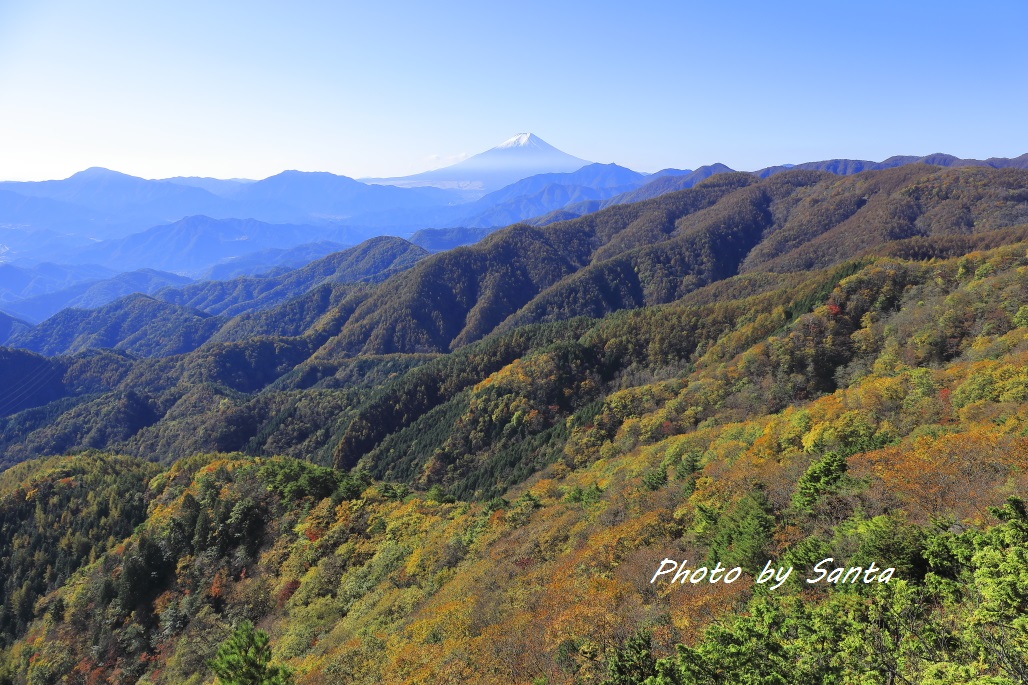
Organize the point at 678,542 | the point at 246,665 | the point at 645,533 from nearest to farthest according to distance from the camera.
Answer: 1. the point at 246,665
2. the point at 678,542
3. the point at 645,533

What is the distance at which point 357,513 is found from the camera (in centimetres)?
5028

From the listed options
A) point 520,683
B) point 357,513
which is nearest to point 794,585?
point 520,683

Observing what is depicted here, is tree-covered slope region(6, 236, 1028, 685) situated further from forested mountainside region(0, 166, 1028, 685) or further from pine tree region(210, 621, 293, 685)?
pine tree region(210, 621, 293, 685)

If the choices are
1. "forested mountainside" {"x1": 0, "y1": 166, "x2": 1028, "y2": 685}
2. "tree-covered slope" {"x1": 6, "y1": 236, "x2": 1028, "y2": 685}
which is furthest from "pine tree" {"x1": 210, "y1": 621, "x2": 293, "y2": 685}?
"forested mountainside" {"x1": 0, "y1": 166, "x2": 1028, "y2": 685}

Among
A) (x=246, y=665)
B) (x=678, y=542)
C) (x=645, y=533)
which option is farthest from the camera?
(x=645, y=533)

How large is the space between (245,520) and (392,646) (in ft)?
122

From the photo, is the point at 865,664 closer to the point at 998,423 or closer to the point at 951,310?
the point at 998,423

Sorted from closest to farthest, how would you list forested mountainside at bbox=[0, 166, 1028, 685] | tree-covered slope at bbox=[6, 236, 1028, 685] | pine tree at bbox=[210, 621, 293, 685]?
tree-covered slope at bbox=[6, 236, 1028, 685], forested mountainside at bbox=[0, 166, 1028, 685], pine tree at bbox=[210, 621, 293, 685]

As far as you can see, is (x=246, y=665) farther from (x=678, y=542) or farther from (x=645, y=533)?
(x=678, y=542)

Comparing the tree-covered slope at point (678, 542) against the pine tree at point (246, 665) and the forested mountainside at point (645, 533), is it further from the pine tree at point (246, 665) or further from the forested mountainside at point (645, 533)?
the pine tree at point (246, 665)

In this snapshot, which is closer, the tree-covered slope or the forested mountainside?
the tree-covered slope

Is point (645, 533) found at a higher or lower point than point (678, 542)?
lower

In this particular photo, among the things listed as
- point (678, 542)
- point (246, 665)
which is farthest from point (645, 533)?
point (246, 665)

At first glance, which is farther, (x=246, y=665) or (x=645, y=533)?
(x=645, y=533)
